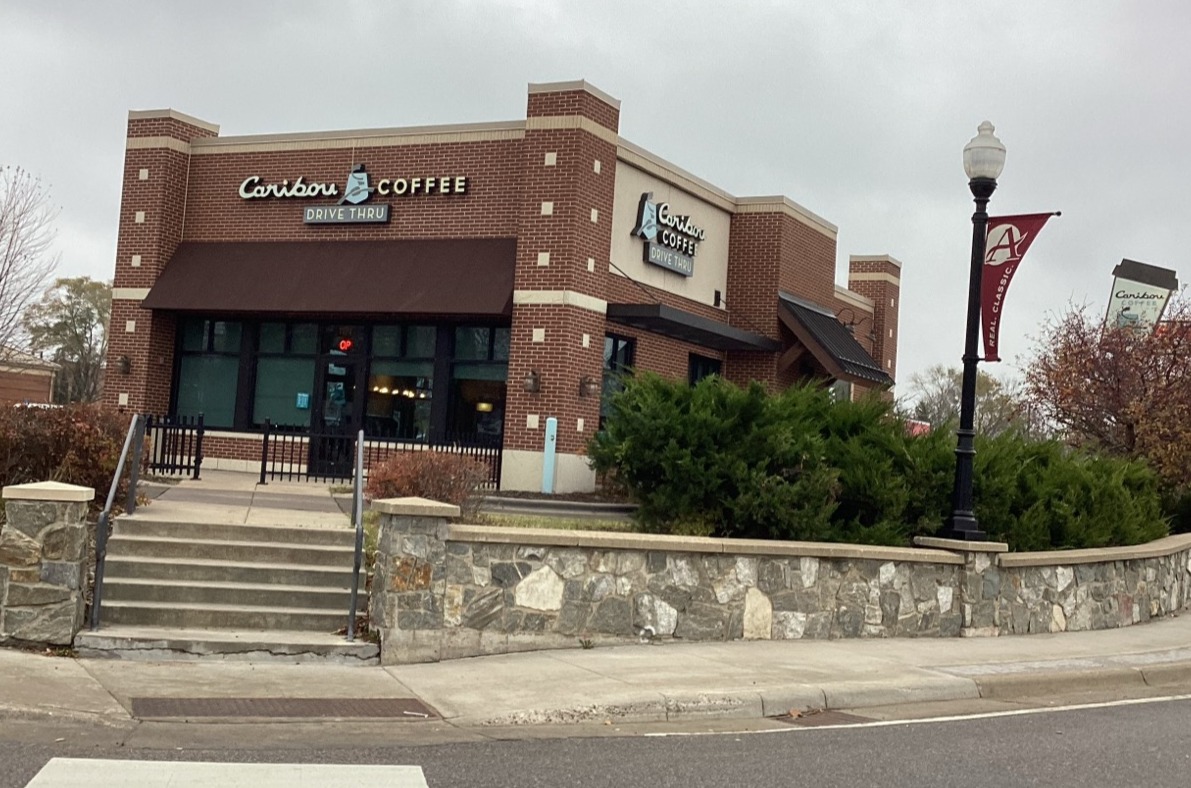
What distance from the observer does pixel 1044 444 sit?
54.0 ft

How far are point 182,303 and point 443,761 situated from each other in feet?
58.6

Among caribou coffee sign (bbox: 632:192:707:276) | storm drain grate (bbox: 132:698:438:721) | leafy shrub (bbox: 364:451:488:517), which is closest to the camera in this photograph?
storm drain grate (bbox: 132:698:438:721)

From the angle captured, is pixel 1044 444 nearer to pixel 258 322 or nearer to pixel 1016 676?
pixel 1016 676

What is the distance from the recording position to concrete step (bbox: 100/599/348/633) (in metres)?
10.3

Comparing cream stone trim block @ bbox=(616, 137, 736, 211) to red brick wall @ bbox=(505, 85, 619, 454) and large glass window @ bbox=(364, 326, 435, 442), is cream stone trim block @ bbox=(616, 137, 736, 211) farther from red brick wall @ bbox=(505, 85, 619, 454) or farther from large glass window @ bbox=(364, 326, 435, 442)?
large glass window @ bbox=(364, 326, 435, 442)

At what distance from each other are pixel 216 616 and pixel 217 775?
3.94 metres

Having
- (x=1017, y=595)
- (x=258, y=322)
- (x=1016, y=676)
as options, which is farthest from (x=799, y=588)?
(x=258, y=322)

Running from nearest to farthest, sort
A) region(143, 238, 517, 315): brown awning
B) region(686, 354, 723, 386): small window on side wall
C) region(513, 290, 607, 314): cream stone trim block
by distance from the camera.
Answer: region(513, 290, 607, 314): cream stone trim block → region(143, 238, 517, 315): brown awning → region(686, 354, 723, 386): small window on side wall

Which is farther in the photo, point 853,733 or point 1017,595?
point 1017,595

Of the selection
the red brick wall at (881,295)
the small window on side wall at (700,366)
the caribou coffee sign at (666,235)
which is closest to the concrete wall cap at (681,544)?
the caribou coffee sign at (666,235)

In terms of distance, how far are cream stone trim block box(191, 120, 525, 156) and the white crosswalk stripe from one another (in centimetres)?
1676

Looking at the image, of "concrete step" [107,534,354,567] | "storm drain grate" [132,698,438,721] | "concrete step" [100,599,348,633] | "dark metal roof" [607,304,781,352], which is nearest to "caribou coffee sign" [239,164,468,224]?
"dark metal roof" [607,304,781,352]

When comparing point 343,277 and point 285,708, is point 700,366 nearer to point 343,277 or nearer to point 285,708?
point 343,277

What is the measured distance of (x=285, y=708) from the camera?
27.3 feet
